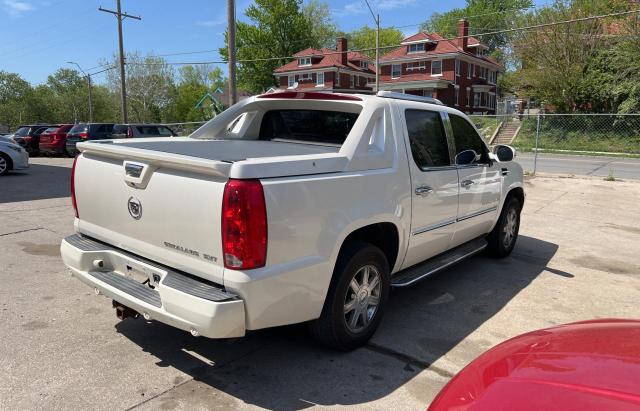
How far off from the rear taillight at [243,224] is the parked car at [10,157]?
14795 millimetres

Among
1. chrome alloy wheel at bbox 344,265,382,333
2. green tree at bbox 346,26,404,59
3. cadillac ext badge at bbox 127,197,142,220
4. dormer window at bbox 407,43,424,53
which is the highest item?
green tree at bbox 346,26,404,59

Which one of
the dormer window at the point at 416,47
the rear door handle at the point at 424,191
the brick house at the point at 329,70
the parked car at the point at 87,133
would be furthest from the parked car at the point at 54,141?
the dormer window at the point at 416,47

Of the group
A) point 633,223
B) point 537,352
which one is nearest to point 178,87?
point 633,223

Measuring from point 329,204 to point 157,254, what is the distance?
1.16 metres

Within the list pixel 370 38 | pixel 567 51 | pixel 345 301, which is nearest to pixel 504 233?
pixel 345 301

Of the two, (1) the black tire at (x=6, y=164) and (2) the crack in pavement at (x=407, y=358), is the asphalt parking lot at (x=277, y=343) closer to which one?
(2) the crack in pavement at (x=407, y=358)

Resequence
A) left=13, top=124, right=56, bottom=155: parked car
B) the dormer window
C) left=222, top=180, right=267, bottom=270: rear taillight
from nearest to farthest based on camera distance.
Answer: left=222, top=180, right=267, bottom=270: rear taillight → left=13, top=124, right=56, bottom=155: parked car → the dormer window

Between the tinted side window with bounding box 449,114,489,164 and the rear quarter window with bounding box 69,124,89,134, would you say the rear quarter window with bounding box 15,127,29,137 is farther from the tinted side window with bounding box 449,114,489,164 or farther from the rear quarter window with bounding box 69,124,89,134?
the tinted side window with bounding box 449,114,489,164

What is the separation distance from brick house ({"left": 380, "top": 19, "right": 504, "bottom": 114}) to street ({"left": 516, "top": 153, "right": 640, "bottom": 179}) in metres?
21.7

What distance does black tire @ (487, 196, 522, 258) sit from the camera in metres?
6.07

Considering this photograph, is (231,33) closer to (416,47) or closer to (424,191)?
(424,191)

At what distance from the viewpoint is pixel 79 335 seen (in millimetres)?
3873

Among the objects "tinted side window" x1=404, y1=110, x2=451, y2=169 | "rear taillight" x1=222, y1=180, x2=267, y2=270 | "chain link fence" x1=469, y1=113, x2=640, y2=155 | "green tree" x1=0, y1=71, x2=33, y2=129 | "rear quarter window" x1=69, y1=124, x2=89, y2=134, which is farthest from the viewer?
"green tree" x1=0, y1=71, x2=33, y2=129

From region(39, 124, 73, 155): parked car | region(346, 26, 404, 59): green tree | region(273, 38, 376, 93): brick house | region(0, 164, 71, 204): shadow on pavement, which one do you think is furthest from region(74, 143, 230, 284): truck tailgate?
region(346, 26, 404, 59): green tree
